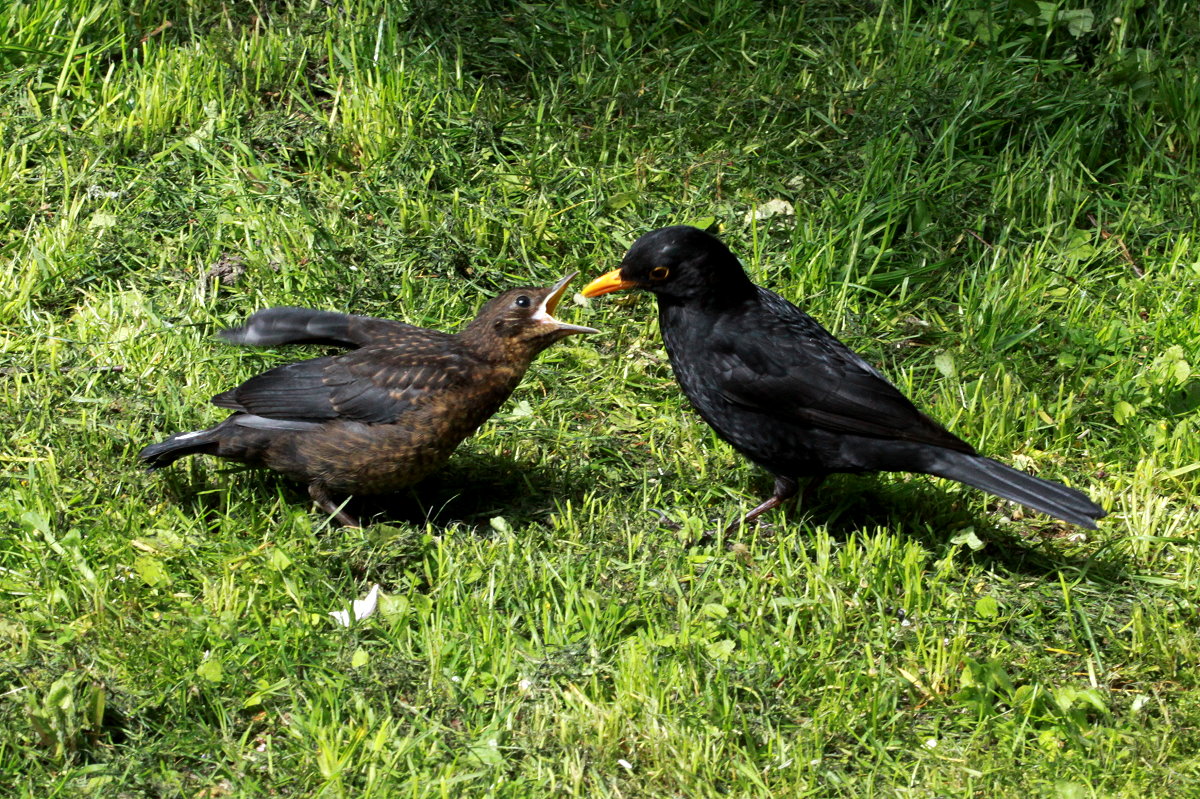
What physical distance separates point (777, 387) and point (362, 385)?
149 centimetres

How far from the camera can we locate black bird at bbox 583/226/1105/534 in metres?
A: 4.72

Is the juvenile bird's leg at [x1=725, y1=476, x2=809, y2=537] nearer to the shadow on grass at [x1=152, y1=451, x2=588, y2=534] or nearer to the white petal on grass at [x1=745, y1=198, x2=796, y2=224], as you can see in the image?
the shadow on grass at [x1=152, y1=451, x2=588, y2=534]

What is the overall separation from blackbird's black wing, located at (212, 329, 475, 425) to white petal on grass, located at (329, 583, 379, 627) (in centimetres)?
65

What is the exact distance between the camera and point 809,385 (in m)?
4.89

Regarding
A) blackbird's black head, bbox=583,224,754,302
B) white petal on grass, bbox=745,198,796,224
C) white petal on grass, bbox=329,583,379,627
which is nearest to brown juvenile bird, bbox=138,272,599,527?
blackbird's black head, bbox=583,224,754,302

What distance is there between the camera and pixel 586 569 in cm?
458

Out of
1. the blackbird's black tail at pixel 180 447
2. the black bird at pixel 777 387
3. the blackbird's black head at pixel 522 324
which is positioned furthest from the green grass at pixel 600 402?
the blackbird's black head at pixel 522 324

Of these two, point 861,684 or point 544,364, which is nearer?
point 861,684

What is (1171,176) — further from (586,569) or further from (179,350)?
(179,350)

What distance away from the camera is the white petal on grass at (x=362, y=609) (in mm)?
4305

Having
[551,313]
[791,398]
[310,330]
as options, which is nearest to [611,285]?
[551,313]

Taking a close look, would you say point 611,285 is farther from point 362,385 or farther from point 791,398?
point 362,385

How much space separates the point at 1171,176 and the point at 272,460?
4301mm

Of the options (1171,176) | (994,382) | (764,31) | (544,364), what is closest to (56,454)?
(544,364)
